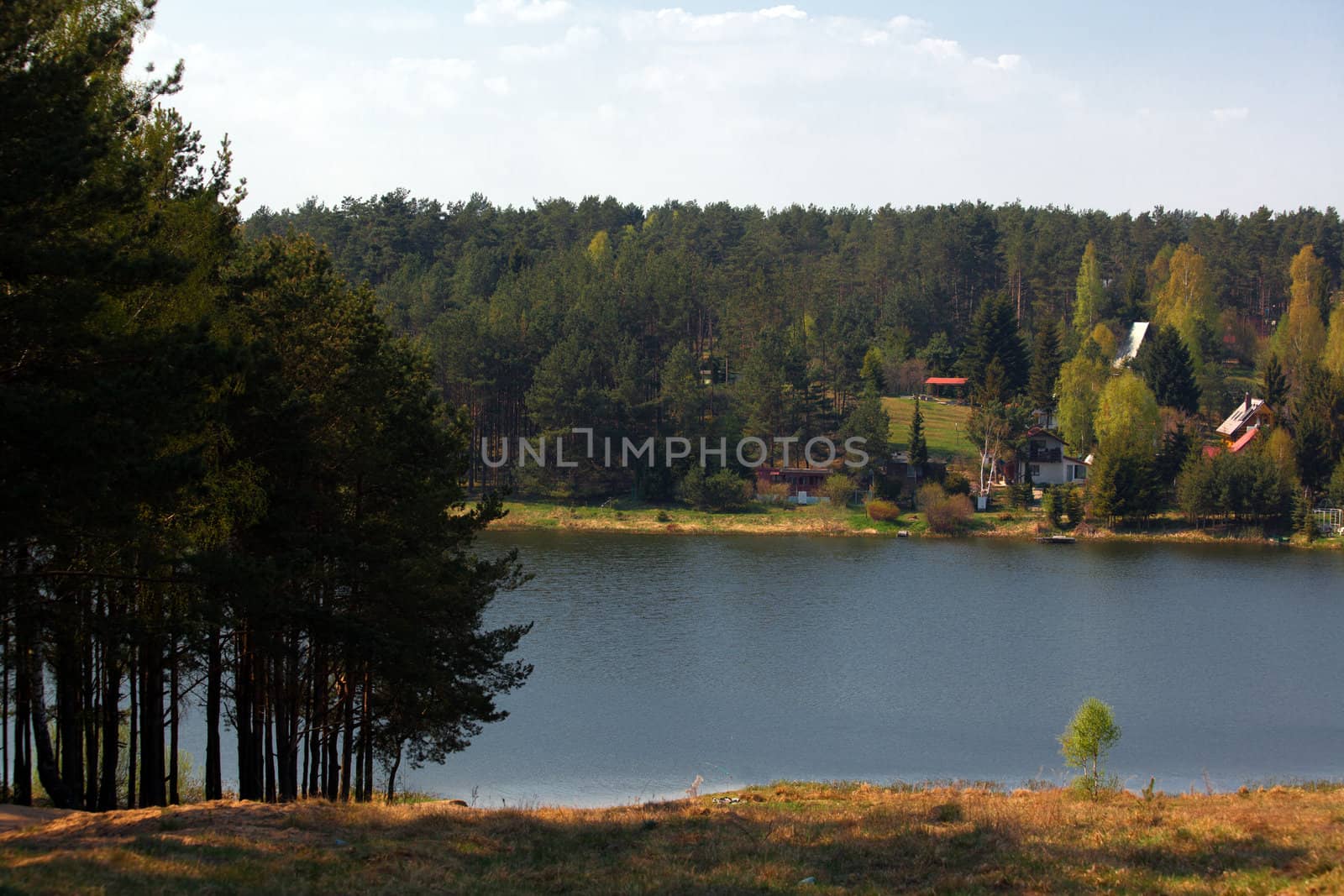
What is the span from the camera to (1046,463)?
65.4 metres

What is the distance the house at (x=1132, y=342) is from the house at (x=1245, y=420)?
38.7 feet

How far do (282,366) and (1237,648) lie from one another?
2870 cm

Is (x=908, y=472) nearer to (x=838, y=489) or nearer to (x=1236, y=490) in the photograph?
(x=838, y=489)

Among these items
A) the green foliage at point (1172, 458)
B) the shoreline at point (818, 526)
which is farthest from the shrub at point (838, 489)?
the green foliage at point (1172, 458)

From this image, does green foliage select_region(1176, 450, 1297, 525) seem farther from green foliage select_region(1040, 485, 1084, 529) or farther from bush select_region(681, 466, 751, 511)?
bush select_region(681, 466, 751, 511)

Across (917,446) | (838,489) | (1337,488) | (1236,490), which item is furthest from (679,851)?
(1337,488)

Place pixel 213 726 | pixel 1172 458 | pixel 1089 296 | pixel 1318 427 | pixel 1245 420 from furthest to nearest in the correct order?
pixel 1089 296 < pixel 1245 420 < pixel 1172 458 < pixel 1318 427 < pixel 213 726

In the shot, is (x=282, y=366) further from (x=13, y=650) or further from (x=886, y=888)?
(x=886, y=888)

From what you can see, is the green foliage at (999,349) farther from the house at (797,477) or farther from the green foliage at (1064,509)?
the green foliage at (1064,509)

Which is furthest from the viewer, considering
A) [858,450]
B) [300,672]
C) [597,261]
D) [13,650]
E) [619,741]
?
[597,261]

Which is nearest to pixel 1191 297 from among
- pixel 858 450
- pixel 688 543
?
pixel 858 450

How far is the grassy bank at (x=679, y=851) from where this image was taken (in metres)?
9.52

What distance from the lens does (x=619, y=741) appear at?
2403 cm

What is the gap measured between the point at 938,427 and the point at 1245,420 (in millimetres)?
17722
